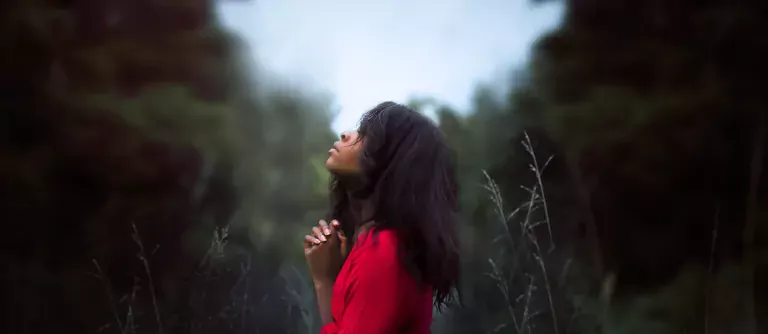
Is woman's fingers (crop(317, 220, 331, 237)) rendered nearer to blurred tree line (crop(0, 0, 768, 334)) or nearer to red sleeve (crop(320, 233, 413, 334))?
red sleeve (crop(320, 233, 413, 334))

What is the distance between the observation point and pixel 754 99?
1.39 m

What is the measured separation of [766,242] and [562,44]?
1.93ft

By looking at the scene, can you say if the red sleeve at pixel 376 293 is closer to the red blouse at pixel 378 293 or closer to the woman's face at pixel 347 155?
the red blouse at pixel 378 293

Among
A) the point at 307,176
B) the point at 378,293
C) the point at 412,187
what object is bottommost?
the point at 378,293

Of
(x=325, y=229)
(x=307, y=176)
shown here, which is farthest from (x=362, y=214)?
(x=307, y=176)

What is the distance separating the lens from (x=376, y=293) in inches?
32.6

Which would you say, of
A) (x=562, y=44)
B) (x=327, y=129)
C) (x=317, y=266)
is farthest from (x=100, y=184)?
(x=562, y=44)

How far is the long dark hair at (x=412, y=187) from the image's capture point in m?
0.87

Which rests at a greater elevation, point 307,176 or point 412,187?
point 307,176

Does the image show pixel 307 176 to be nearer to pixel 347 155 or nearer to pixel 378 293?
pixel 347 155

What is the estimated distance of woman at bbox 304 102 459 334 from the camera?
0.83 meters

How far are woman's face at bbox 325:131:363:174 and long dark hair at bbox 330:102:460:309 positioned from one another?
1 cm

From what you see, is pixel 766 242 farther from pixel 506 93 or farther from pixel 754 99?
pixel 506 93

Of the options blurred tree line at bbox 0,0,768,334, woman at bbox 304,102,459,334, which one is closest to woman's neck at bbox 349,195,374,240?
woman at bbox 304,102,459,334
